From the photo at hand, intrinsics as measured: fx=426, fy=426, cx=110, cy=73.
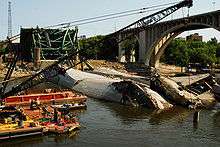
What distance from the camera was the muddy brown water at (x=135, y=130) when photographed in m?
38.6

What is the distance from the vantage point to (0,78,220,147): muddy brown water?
3862cm

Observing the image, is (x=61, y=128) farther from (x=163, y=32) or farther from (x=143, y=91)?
(x=163, y=32)

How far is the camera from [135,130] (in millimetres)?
43688

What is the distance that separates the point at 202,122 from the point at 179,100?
34.4 ft

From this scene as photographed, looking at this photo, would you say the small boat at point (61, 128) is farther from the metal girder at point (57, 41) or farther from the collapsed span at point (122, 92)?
the metal girder at point (57, 41)

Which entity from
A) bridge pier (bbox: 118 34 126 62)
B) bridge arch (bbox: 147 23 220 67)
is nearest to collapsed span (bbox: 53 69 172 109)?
bridge arch (bbox: 147 23 220 67)

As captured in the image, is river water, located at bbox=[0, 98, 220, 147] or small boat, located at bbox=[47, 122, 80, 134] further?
small boat, located at bbox=[47, 122, 80, 134]

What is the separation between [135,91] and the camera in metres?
58.8

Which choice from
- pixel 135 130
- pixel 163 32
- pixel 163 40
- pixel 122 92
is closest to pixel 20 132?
pixel 135 130

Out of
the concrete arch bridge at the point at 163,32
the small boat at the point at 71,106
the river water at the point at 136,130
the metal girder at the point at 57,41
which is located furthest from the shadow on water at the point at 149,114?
the metal girder at the point at 57,41

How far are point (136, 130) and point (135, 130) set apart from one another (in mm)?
103

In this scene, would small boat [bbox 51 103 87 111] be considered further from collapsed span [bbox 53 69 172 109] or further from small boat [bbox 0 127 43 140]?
small boat [bbox 0 127 43 140]

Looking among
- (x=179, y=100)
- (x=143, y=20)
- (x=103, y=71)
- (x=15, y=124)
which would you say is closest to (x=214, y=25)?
(x=103, y=71)

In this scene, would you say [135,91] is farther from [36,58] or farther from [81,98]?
[36,58]
